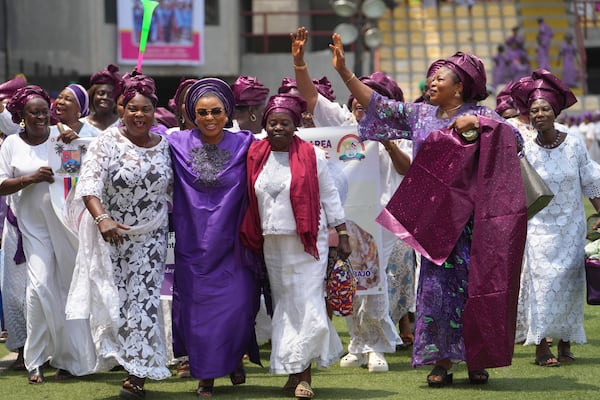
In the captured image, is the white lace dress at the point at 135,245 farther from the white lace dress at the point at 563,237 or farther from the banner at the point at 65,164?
the white lace dress at the point at 563,237

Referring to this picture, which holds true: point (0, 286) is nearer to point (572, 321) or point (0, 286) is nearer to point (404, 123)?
point (404, 123)

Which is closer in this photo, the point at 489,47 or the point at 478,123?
the point at 478,123

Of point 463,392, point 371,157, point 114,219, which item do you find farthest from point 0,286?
point 463,392

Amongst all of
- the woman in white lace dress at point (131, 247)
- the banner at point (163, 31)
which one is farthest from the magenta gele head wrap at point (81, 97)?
the banner at point (163, 31)

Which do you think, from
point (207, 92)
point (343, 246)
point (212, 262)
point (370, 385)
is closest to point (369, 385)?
point (370, 385)

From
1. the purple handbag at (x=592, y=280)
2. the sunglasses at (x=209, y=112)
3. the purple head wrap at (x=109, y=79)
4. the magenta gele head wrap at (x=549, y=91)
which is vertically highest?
the purple head wrap at (x=109, y=79)

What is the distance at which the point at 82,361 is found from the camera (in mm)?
9047

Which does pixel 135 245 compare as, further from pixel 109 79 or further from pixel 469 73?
pixel 109 79

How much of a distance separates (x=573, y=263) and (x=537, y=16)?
3369 cm

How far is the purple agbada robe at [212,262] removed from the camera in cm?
804

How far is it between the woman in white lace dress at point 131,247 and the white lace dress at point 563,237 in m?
2.96

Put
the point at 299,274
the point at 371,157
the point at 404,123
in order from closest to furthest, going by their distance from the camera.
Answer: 1. the point at 299,274
2. the point at 404,123
3. the point at 371,157

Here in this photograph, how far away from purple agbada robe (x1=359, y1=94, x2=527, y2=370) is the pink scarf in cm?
70

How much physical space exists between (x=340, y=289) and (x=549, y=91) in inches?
101
